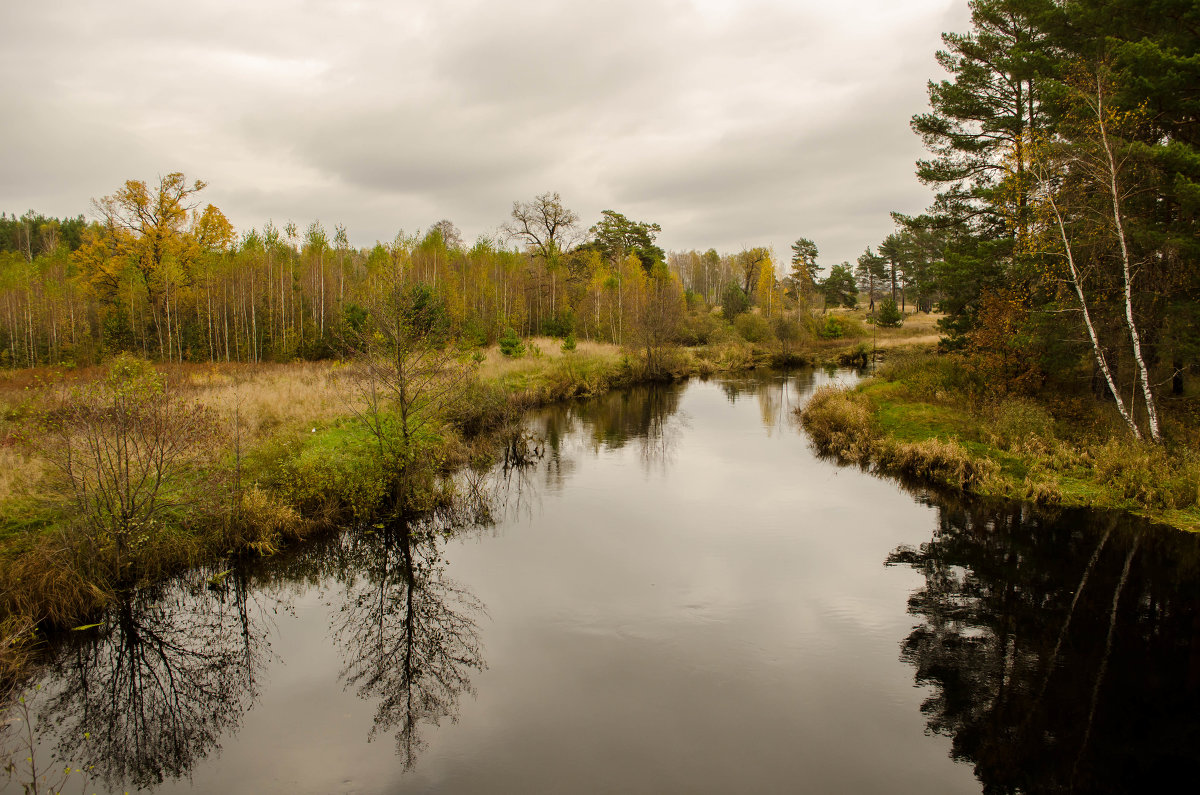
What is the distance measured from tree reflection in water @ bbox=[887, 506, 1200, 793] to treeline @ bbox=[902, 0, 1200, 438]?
521cm

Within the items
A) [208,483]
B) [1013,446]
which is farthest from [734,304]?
[208,483]

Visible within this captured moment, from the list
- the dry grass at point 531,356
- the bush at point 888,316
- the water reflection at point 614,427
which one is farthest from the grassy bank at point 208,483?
the bush at point 888,316

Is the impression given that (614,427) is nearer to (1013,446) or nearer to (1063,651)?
(1013,446)

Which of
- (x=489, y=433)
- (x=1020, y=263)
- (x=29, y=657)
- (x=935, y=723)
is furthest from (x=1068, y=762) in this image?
(x=489, y=433)

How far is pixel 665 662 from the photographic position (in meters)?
8.56

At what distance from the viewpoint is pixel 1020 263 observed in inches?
715

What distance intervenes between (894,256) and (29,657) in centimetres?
8561

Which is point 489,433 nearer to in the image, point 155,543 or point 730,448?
point 730,448

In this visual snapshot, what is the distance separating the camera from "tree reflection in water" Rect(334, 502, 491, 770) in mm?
7934

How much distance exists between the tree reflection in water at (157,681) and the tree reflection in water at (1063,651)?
8.91 m

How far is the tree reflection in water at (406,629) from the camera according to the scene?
7934 millimetres

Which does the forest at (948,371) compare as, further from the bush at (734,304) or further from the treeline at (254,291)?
the bush at (734,304)

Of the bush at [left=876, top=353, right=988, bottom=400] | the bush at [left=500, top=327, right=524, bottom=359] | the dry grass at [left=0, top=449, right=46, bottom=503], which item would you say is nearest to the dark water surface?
the dry grass at [left=0, top=449, right=46, bottom=503]

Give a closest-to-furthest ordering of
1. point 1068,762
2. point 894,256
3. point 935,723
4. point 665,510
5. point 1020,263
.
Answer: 1. point 1068,762
2. point 935,723
3. point 665,510
4. point 1020,263
5. point 894,256
